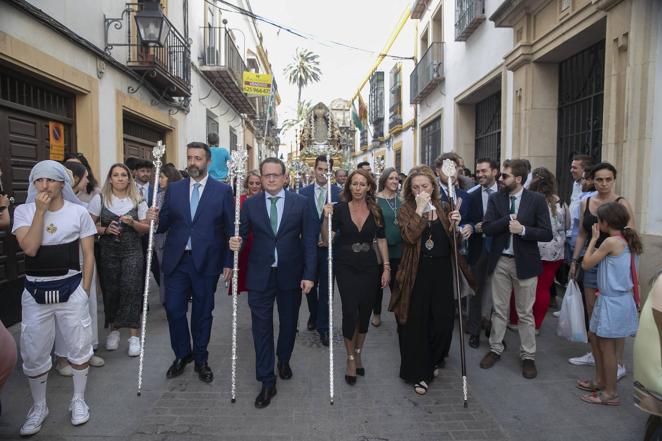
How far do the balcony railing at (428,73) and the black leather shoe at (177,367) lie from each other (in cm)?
1213

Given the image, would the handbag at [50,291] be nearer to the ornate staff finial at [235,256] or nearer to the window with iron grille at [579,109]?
the ornate staff finial at [235,256]

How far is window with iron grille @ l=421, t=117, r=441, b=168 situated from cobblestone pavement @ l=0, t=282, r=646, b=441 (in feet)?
37.7

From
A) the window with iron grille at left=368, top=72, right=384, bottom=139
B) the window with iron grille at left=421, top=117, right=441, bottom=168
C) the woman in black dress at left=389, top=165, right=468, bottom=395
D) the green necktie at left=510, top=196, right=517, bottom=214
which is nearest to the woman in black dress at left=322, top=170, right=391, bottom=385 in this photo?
the woman in black dress at left=389, top=165, right=468, bottom=395

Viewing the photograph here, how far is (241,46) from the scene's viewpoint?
20734 mm

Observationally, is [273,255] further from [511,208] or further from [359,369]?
[511,208]

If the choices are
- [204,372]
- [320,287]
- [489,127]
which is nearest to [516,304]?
[320,287]

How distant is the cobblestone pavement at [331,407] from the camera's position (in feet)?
11.0

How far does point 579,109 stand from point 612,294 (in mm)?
5171

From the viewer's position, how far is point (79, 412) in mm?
3479

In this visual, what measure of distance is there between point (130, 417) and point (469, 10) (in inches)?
431

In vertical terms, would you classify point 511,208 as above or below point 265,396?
above

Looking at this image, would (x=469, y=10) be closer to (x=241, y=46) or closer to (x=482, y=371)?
(x=482, y=371)

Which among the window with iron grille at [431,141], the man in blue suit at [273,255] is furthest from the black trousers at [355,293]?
the window with iron grille at [431,141]

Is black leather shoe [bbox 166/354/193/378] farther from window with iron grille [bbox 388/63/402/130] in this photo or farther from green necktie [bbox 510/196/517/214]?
window with iron grille [bbox 388/63/402/130]
